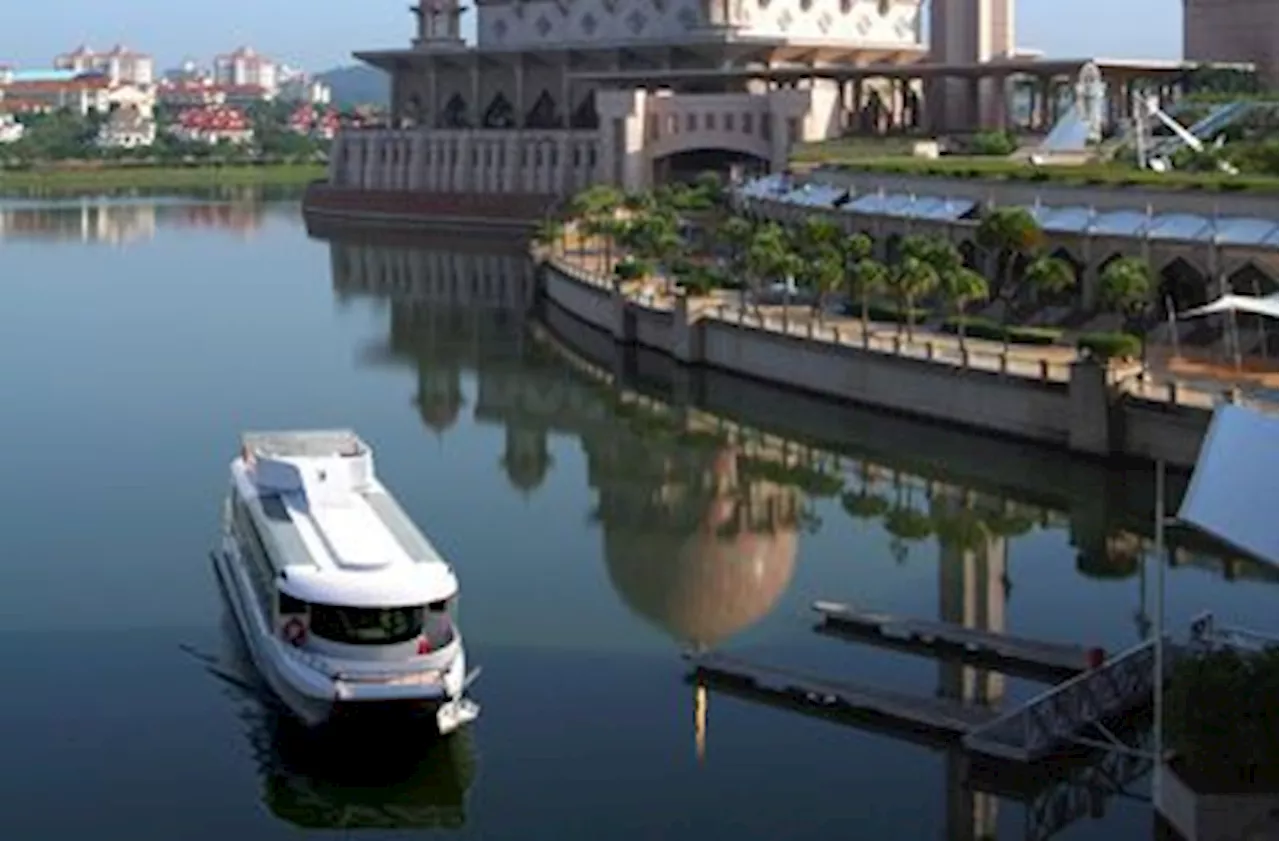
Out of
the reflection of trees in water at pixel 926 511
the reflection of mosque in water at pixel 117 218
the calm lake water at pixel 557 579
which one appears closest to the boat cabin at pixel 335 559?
the calm lake water at pixel 557 579

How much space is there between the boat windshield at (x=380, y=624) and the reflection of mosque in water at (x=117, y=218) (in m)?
77.9

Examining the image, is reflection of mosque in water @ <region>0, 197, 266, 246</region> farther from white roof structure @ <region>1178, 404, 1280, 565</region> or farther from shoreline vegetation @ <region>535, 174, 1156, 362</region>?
white roof structure @ <region>1178, 404, 1280, 565</region>

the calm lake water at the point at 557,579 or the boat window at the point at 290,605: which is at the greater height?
the boat window at the point at 290,605

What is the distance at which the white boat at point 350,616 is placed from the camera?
2208cm

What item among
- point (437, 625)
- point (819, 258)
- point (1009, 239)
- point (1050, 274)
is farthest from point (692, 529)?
point (819, 258)

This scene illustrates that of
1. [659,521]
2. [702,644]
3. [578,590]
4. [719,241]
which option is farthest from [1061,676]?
[719,241]

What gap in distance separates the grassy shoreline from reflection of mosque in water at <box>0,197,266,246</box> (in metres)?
14.1

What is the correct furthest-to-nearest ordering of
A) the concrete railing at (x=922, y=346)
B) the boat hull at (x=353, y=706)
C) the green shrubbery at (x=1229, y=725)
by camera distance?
the concrete railing at (x=922, y=346) < the boat hull at (x=353, y=706) < the green shrubbery at (x=1229, y=725)

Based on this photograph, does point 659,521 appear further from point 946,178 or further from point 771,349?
point 946,178

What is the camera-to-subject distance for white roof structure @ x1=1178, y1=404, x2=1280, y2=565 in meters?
19.7

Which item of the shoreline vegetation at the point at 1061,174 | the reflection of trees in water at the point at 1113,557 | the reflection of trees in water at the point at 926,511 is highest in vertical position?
the shoreline vegetation at the point at 1061,174

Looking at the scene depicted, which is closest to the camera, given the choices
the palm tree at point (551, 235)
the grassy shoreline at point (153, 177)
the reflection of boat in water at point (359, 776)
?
the reflection of boat in water at point (359, 776)

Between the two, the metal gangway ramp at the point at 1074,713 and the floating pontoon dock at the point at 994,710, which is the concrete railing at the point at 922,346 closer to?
the floating pontoon dock at the point at 994,710

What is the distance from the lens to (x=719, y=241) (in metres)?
70.2
